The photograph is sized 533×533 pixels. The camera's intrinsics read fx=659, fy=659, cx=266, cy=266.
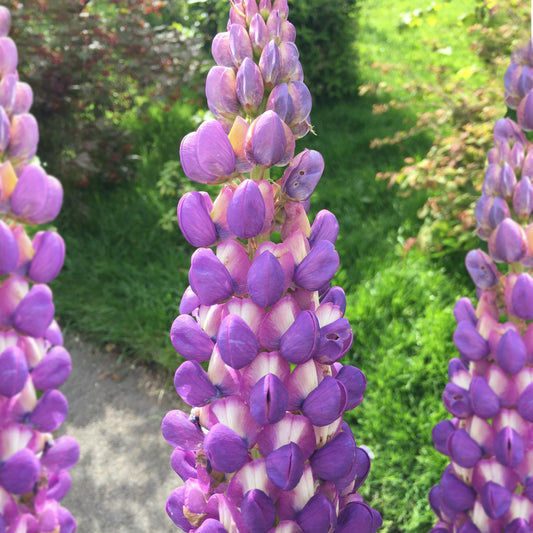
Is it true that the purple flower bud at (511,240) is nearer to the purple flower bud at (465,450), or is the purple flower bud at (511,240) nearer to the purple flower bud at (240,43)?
the purple flower bud at (465,450)

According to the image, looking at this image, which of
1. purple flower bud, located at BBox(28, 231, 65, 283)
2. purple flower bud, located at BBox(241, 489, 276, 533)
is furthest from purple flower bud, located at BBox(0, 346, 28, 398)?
purple flower bud, located at BBox(241, 489, 276, 533)

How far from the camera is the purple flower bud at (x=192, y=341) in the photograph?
0.70m

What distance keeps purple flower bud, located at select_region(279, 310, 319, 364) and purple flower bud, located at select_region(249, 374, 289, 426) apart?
3cm

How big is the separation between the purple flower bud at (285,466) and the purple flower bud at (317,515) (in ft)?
0.10

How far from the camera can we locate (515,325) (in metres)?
0.90

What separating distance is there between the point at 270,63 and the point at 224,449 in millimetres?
390

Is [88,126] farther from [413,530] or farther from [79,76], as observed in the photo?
[413,530]

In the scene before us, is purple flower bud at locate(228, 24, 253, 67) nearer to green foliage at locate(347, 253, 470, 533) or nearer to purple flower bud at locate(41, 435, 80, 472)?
purple flower bud at locate(41, 435, 80, 472)

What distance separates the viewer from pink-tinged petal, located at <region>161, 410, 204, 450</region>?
0.73 m

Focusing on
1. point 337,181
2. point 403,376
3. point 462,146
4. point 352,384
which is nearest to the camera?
point 352,384

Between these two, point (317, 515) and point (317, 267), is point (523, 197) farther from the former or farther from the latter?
point (317, 515)

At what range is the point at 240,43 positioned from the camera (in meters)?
0.69

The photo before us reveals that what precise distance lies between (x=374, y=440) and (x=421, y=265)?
113 centimetres

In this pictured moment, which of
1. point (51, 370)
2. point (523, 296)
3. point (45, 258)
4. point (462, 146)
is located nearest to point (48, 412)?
point (51, 370)
